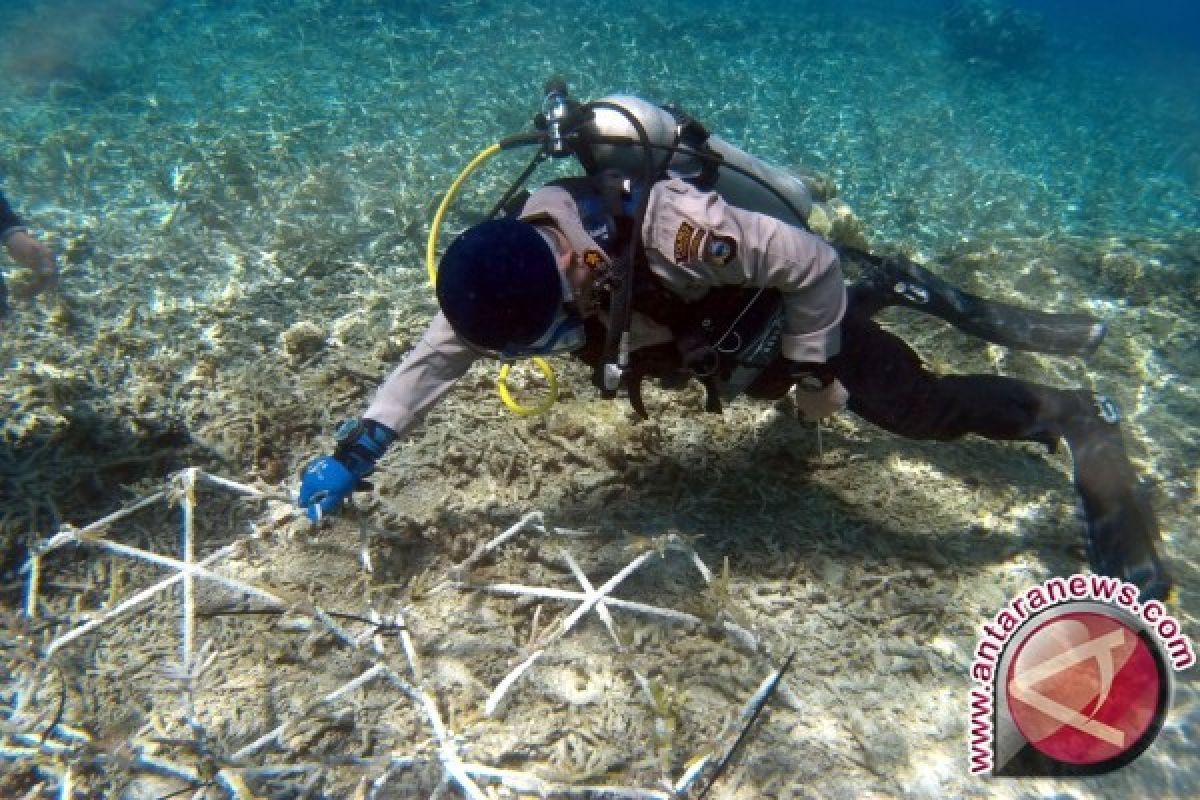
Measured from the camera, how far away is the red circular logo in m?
2.49

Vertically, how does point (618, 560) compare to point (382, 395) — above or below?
below

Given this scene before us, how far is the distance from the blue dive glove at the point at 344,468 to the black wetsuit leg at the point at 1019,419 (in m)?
2.38

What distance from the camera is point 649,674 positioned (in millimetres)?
2832

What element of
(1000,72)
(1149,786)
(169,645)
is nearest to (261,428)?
(169,645)

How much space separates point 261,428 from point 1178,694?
493 cm

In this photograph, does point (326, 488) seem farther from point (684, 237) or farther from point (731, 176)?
point (731, 176)

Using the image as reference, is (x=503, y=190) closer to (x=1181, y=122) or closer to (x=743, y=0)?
(x=743, y=0)

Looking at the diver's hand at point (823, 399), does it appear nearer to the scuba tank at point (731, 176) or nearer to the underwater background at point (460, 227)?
the scuba tank at point (731, 176)

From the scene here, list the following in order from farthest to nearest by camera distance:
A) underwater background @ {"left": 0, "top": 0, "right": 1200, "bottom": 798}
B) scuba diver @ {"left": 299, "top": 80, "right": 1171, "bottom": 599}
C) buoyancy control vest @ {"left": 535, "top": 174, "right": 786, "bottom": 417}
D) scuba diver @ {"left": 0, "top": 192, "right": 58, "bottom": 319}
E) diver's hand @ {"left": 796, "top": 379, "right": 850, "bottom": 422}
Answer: scuba diver @ {"left": 0, "top": 192, "right": 58, "bottom": 319} < underwater background @ {"left": 0, "top": 0, "right": 1200, "bottom": 798} < diver's hand @ {"left": 796, "top": 379, "right": 850, "bottom": 422} < buoyancy control vest @ {"left": 535, "top": 174, "right": 786, "bottom": 417} < scuba diver @ {"left": 299, "top": 80, "right": 1171, "bottom": 599}

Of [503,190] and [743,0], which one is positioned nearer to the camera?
[503,190]

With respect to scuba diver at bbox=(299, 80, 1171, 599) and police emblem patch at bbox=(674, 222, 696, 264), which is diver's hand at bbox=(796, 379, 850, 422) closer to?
scuba diver at bbox=(299, 80, 1171, 599)

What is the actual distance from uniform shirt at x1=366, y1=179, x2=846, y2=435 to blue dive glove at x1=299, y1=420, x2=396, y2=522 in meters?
0.08

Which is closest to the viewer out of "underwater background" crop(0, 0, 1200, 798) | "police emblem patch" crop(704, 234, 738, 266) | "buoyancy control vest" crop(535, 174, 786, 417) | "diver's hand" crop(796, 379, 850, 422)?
"police emblem patch" crop(704, 234, 738, 266)

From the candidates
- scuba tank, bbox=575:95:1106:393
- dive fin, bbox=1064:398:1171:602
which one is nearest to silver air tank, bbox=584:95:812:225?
scuba tank, bbox=575:95:1106:393
